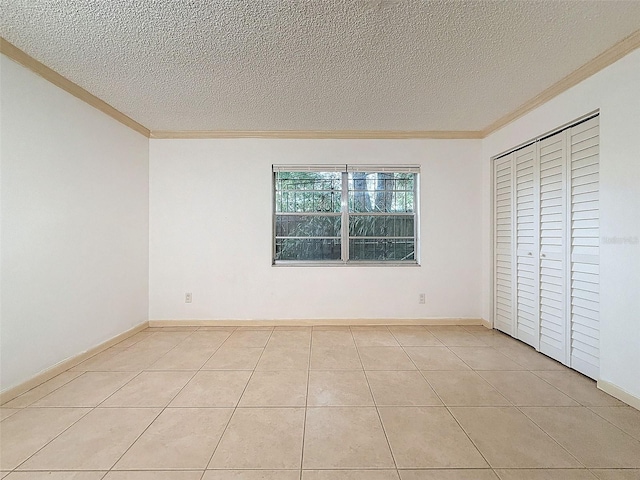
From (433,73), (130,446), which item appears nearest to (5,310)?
(130,446)

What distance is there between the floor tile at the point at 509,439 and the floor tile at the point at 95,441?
186 centimetres

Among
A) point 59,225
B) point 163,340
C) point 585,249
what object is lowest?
point 163,340

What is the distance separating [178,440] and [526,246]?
3260 mm

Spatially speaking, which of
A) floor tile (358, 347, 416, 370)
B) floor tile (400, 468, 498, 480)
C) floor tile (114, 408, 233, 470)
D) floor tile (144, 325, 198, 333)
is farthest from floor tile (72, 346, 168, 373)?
floor tile (400, 468, 498, 480)

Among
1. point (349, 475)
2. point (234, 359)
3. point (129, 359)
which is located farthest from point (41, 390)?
point (349, 475)

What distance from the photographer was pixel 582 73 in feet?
Result: 6.98

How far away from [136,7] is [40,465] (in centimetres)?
239

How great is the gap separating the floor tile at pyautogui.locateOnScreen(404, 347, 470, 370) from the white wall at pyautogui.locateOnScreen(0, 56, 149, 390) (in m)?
2.95

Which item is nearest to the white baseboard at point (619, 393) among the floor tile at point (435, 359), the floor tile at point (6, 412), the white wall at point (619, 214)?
the white wall at point (619, 214)

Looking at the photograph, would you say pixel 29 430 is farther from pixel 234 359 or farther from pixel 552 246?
pixel 552 246

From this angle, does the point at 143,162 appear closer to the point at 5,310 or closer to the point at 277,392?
the point at 5,310

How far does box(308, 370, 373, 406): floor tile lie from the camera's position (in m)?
1.88

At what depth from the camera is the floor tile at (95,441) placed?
137cm

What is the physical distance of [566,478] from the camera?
4.20ft
